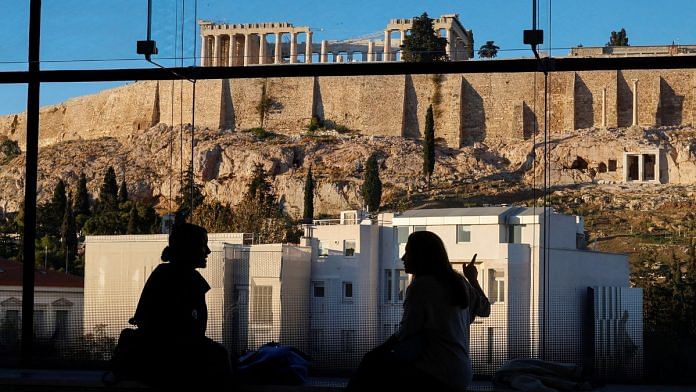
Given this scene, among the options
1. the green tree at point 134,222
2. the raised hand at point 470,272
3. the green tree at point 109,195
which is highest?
the green tree at point 109,195

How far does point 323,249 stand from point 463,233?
175 centimetres

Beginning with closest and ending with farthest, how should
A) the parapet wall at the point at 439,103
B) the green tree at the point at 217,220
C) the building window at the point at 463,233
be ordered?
the building window at the point at 463,233 < the green tree at the point at 217,220 < the parapet wall at the point at 439,103

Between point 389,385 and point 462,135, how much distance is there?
32003 millimetres

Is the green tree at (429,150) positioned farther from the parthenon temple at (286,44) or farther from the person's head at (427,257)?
the person's head at (427,257)

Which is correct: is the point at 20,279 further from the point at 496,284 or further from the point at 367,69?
the point at 496,284

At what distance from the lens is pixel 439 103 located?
115ft

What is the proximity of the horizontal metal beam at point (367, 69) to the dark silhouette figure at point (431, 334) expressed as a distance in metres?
0.95

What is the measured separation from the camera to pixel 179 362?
9.55ft

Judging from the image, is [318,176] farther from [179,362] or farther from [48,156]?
[179,362]

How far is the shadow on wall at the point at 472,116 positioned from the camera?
114 ft

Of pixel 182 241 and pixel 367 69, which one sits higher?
pixel 367 69

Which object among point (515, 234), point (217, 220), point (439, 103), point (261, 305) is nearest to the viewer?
point (261, 305)

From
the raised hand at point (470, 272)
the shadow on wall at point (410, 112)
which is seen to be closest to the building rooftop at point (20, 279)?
the raised hand at point (470, 272)

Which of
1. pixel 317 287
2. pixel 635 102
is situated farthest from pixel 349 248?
pixel 635 102
